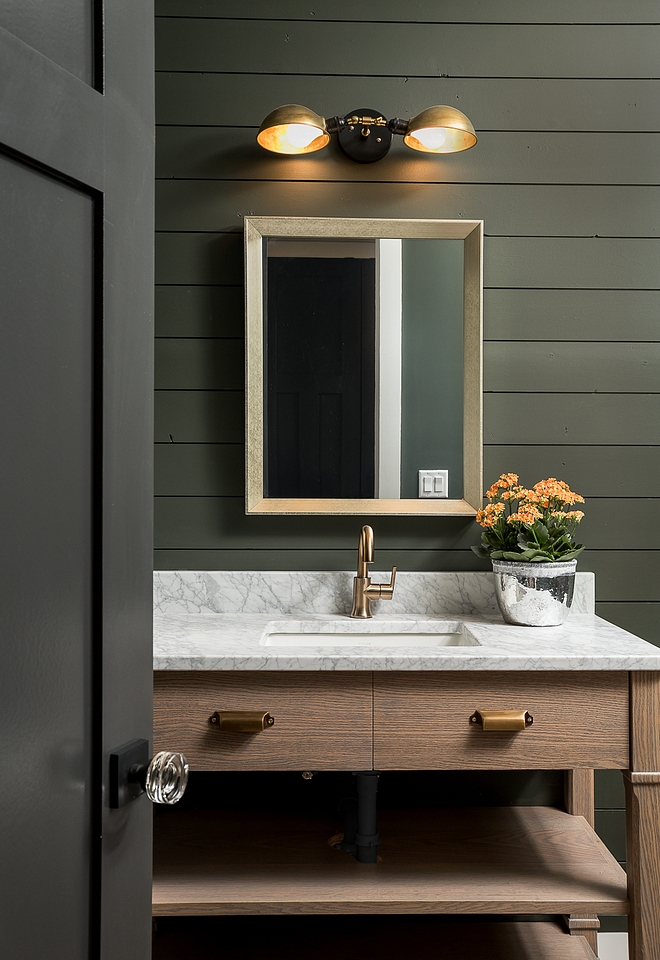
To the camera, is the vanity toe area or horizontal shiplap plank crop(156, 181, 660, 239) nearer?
the vanity toe area

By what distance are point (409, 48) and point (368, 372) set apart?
2.68ft

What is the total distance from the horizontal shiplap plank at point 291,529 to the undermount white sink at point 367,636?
22 centimetres

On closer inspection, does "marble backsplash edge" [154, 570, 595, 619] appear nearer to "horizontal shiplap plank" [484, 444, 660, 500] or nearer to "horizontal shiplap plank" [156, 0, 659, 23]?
"horizontal shiplap plank" [484, 444, 660, 500]

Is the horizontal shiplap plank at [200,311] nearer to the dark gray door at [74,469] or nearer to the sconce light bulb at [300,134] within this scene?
the sconce light bulb at [300,134]

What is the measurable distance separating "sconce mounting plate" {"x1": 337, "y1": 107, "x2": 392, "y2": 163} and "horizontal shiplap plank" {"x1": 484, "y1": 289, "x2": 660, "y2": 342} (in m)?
0.44

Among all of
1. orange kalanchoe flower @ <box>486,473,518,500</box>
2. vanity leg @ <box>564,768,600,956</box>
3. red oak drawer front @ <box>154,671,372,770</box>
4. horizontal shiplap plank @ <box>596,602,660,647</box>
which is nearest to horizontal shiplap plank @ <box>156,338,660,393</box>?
orange kalanchoe flower @ <box>486,473,518,500</box>

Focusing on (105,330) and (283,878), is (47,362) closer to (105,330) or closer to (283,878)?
(105,330)

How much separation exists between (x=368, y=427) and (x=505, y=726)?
79cm

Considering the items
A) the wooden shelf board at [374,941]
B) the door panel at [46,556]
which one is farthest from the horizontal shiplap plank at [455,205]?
the wooden shelf board at [374,941]

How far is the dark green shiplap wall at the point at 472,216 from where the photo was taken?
1839 millimetres

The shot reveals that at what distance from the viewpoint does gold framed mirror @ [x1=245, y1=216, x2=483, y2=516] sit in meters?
1.83

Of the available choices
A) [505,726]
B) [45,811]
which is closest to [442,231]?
[505,726]

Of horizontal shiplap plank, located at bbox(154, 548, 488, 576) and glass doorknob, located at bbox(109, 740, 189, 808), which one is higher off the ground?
horizontal shiplap plank, located at bbox(154, 548, 488, 576)

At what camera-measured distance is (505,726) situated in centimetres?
138
